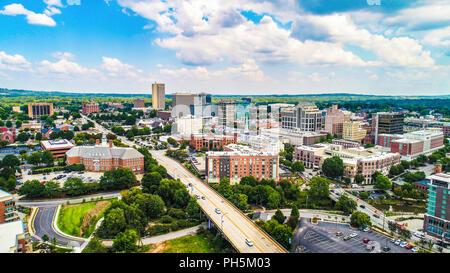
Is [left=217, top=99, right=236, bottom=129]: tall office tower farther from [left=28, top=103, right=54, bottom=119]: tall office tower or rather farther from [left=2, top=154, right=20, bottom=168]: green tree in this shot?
[left=2, top=154, right=20, bottom=168]: green tree

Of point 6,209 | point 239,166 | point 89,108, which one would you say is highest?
point 89,108

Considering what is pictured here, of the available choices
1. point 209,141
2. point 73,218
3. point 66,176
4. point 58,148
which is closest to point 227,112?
point 209,141

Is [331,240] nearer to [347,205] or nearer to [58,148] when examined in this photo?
[347,205]

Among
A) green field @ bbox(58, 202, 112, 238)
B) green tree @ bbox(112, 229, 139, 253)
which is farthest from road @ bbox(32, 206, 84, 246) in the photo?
green tree @ bbox(112, 229, 139, 253)

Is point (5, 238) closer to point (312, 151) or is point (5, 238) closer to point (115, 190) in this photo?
point (115, 190)
